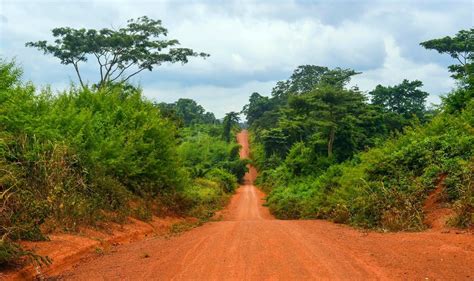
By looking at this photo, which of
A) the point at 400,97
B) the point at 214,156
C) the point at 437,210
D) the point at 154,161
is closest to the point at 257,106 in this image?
the point at 214,156

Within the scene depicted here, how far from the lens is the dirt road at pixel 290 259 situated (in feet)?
26.1

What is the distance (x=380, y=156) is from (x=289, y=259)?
11.9 m

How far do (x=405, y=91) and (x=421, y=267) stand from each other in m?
40.9

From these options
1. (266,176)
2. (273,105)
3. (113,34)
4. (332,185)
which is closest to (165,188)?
(332,185)

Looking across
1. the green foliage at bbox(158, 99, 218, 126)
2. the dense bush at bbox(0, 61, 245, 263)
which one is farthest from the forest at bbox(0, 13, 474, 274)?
the green foliage at bbox(158, 99, 218, 126)

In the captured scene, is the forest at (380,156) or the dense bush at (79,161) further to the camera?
the forest at (380,156)

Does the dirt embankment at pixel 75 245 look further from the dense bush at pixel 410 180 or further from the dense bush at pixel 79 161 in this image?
the dense bush at pixel 410 180

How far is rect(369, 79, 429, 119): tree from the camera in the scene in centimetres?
4528

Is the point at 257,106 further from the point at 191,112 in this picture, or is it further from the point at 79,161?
the point at 79,161

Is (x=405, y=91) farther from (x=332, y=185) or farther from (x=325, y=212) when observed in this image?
(x=325, y=212)

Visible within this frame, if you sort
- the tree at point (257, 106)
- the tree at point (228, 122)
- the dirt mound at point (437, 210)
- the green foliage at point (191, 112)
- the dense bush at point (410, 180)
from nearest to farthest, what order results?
the dirt mound at point (437, 210) < the dense bush at point (410, 180) < the tree at point (228, 122) < the tree at point (257, 106) < the green foliage at point (191, 112)

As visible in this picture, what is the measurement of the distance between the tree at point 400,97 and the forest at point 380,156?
0.33 ft

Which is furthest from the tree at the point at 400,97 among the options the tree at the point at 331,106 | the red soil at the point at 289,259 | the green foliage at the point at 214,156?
the red soil at the point at 289,259

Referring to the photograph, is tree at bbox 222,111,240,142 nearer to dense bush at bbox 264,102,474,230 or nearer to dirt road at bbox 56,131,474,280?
dense bush at bbox 264,102,474,230
